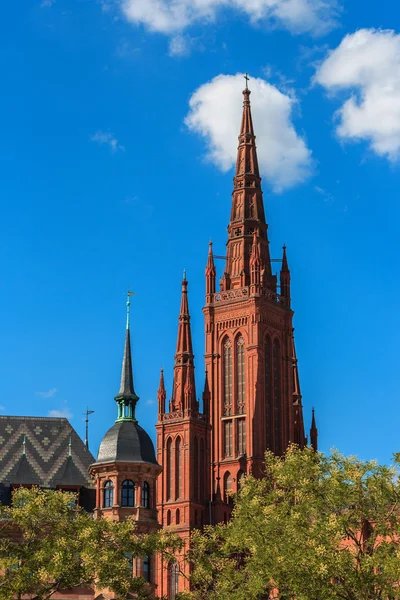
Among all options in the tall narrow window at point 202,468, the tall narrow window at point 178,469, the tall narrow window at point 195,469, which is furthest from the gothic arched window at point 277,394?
the tall narrow window at point 178,469

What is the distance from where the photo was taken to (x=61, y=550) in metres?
74.9

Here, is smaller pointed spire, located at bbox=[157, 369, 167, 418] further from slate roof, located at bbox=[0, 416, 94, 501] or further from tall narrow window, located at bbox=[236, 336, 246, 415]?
slate roof, located at bbox=[0, 416, 94, 501]

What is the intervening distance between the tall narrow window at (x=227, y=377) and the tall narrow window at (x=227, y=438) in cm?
153

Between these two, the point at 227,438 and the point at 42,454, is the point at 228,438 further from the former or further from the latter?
the point at 42,454

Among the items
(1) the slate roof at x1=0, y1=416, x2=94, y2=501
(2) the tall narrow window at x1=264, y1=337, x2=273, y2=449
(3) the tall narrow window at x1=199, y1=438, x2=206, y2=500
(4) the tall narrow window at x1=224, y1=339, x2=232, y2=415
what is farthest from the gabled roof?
(2) the tall narrow window at x1=264, y1=337, x2=273, y2=449

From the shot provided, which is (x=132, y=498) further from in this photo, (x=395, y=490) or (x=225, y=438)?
(x=225, y=438)

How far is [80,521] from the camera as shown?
77875 millimetres

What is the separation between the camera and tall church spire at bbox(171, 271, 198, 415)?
5920 inches

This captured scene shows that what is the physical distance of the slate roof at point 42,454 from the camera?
10338 centimetres

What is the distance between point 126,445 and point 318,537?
2828cm

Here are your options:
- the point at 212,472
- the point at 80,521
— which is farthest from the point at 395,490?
the point at 212,472

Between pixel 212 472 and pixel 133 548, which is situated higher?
pixel 212 472

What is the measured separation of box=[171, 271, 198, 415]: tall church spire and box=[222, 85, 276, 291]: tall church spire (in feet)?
41.0

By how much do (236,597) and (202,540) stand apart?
646cm
